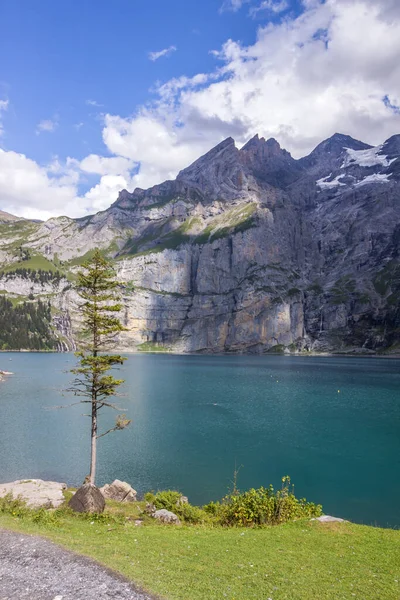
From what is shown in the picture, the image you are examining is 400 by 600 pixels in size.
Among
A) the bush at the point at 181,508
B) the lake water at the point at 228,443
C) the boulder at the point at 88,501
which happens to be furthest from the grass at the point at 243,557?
the lake water at the point at 228,443

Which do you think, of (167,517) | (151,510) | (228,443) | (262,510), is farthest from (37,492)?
(228,443)

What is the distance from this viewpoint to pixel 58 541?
18562 mm

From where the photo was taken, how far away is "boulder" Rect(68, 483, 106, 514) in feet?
90.0

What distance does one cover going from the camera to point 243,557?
17547 millimetres

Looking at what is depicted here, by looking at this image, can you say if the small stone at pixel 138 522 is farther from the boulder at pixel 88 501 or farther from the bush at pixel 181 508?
the bush at pixel 181 508

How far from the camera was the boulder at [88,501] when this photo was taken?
27438 millimetres

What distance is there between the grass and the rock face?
Result: 7572 millimetres

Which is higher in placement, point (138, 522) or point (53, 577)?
point (53, 577)

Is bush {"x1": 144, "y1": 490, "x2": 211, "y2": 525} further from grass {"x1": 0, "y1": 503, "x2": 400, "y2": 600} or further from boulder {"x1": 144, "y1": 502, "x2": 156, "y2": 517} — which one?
grass {"x1": 0, "y1": 503, "x2": 400, "y2": 600}

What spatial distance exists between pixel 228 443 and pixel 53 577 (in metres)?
49.1

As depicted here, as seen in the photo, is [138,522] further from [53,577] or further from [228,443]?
[228,443]

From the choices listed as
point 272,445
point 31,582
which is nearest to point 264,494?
point 31,582

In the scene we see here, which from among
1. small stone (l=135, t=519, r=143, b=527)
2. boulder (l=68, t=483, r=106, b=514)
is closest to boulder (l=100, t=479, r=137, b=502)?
boulder (l=68, t=483, r=106, b=514)

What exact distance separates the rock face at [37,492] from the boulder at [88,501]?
3.37m
